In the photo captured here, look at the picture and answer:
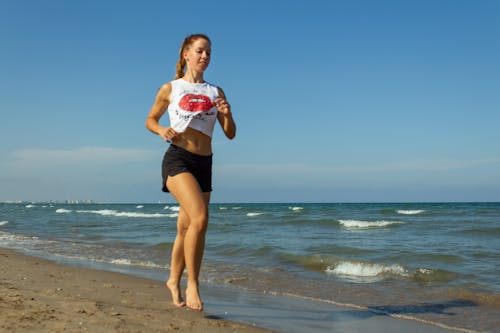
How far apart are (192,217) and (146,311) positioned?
83 centimetres

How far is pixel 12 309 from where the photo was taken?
3.43 metres

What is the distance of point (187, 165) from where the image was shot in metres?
3.79

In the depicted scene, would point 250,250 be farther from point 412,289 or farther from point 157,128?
point 157,128

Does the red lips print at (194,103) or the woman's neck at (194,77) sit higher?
the woman's neck at (194,77)

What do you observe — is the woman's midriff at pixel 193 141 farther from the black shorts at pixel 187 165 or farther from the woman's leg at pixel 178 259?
the woman's leg at pixel 178 259

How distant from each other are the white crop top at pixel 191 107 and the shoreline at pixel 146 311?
1.42m

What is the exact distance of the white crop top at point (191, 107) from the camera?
378cm

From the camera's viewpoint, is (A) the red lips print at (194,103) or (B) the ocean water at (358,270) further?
(B) the ocean water at (358,270)

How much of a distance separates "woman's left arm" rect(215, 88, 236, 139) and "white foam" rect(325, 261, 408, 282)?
441cm

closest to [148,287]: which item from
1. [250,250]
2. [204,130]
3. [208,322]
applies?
[208,322]

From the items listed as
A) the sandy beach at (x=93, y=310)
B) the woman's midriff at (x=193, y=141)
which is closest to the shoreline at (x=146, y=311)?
the sandy beach at (x=93, y=310)

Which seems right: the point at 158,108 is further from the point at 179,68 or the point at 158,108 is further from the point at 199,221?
the point at 199,221

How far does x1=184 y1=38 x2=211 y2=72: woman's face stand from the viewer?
3.86 metres

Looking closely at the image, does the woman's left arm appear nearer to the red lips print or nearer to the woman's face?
the red lips print
